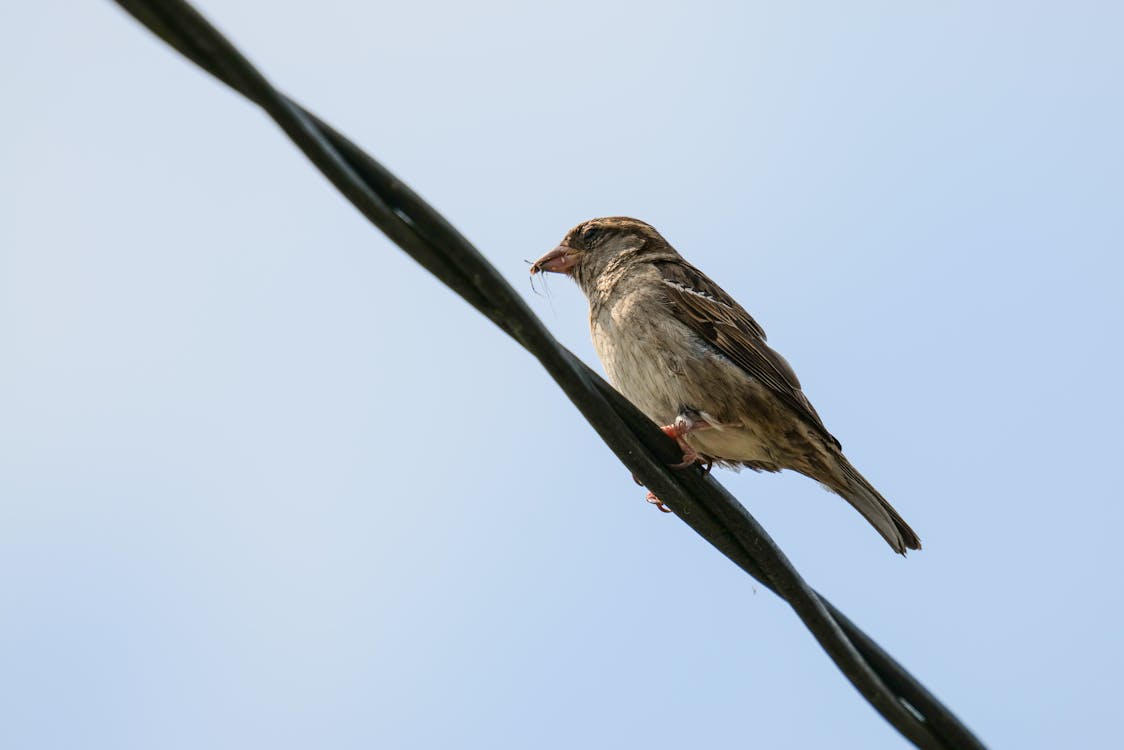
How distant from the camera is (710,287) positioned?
6.93 meters

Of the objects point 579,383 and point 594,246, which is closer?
point 579,383

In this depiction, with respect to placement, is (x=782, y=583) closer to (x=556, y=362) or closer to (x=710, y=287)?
(x=556, y=362)

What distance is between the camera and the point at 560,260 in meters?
7.45

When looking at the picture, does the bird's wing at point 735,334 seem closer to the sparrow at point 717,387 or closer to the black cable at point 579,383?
the sparrow at point 717,387

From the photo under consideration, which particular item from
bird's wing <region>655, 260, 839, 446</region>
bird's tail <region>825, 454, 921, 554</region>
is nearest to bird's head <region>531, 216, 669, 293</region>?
bird's wing <region>655, 260, 839, 446</region>

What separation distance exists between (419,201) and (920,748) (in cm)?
202

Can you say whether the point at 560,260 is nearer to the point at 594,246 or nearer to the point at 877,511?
the point at 594,246

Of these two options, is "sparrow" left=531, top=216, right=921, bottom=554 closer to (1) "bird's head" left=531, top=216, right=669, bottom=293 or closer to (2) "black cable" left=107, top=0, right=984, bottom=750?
(1) "bird's head" left=531, top=216, right=669, bottom=293

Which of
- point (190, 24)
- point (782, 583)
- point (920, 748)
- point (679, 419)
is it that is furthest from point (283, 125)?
point (679, 419)

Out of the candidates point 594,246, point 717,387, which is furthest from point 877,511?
point 594,246

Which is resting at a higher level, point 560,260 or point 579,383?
point 560,260

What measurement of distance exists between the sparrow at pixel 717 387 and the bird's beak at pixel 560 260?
71 cm

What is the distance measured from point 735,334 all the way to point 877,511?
1.10 m

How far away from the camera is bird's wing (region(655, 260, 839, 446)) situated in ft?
20.5
